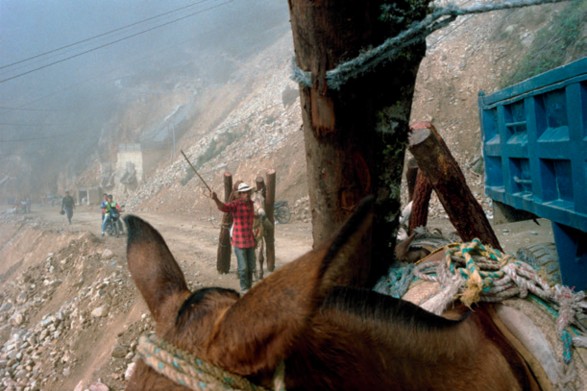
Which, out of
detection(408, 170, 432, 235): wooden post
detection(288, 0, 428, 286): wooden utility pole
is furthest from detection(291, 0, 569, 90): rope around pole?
detection(408, 170, 432, 235): wooden post

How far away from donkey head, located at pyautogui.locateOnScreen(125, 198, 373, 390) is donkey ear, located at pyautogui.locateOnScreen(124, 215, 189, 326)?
0.52 ft

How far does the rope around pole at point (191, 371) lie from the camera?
2.94ft

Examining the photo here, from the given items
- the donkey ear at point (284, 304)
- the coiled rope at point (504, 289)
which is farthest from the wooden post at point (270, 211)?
the donkey ear at point (284, 304)

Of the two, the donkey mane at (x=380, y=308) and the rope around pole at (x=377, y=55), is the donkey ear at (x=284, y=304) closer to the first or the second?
the donkey mane at (x=380, y=308)

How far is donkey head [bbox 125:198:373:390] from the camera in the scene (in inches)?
32.4

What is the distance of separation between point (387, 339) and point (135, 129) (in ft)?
154

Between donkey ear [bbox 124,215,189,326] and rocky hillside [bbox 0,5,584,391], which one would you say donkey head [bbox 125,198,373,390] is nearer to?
donkey ear [bbox 124,215,189,326]

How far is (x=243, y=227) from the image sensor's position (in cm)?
724

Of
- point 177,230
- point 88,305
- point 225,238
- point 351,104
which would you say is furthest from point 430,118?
point 351,104

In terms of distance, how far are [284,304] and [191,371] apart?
0.97 feet

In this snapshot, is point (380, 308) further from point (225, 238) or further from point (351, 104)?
point (225, 238)

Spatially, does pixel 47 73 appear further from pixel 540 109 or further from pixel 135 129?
pixel 540 109

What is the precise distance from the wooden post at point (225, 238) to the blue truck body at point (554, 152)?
5.26 meters

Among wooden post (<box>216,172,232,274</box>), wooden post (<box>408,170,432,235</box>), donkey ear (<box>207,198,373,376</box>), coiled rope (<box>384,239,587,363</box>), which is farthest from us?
wooden post (<box>216,172,232,274</box>)
